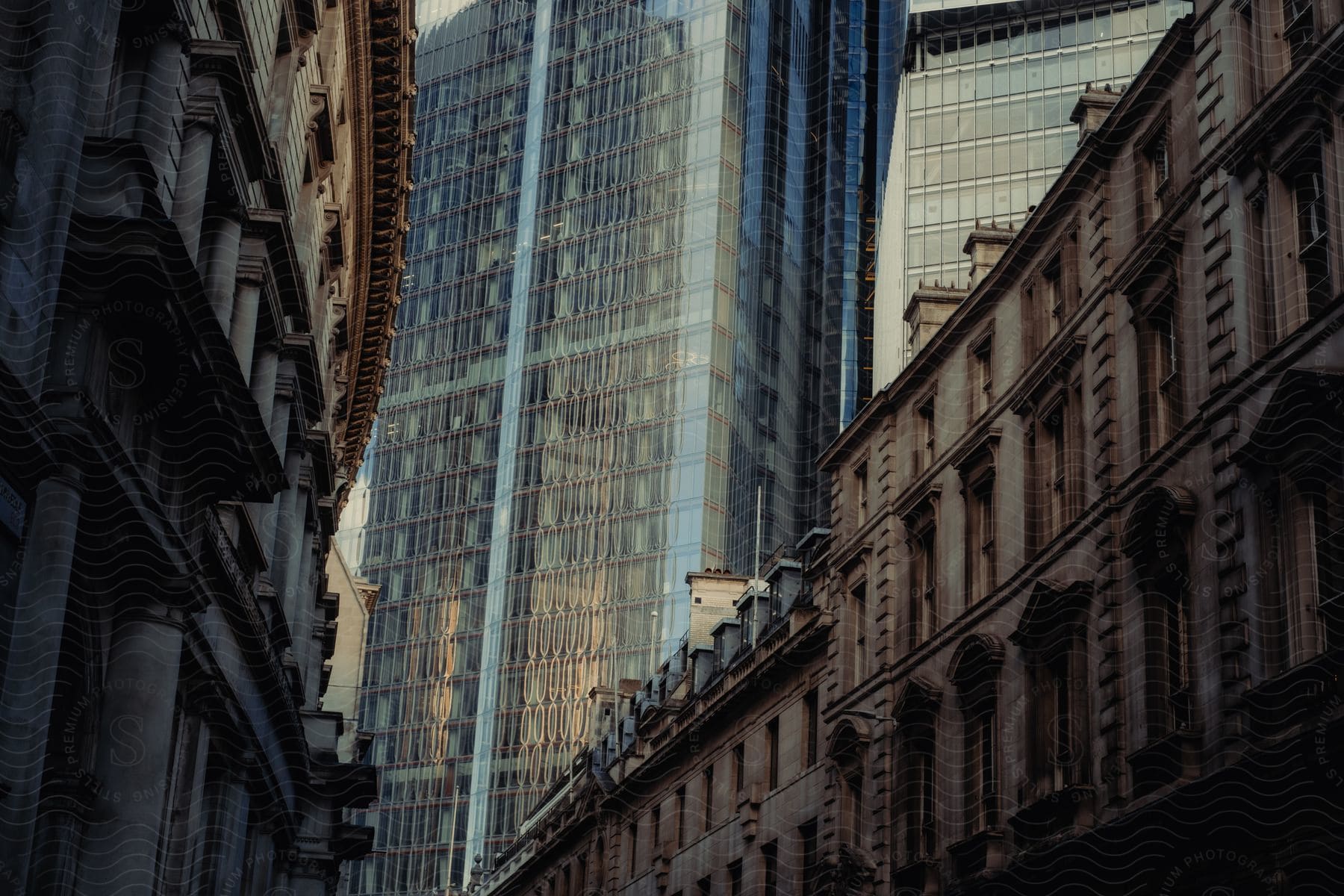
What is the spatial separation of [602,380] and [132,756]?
4121 inches

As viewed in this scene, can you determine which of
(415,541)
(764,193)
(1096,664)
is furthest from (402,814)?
(1096,664)

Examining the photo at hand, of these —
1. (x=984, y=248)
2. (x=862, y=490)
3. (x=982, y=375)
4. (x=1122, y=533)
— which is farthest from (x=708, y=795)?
(x=1122, y=533)

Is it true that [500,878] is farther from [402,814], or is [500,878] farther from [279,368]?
[279,368]

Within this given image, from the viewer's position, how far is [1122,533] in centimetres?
2741

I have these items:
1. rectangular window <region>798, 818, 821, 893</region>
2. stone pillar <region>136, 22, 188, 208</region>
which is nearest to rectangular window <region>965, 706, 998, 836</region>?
rectangular window <region>798, 818, 821, 893</region>

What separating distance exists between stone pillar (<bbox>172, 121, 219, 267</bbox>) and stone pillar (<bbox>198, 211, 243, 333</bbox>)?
1.56 metres

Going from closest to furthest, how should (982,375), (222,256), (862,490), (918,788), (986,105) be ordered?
(222,256), (918,788), (982,375), (862,490), (986,105)

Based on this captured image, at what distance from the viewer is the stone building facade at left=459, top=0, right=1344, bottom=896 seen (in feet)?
72.7

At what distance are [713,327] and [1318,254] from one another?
9994cm

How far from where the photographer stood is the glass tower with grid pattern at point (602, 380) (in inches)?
4717

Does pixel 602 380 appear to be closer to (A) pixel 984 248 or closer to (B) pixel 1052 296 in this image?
(A) pixel 984 248

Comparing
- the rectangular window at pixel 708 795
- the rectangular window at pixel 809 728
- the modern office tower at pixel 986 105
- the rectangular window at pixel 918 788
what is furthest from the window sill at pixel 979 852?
the modern office tower at pixel 986 105

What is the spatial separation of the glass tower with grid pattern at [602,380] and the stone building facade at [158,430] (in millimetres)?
80795

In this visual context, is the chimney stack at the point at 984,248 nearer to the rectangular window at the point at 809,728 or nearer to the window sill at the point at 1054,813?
the rectangular window at the point at 809,728
